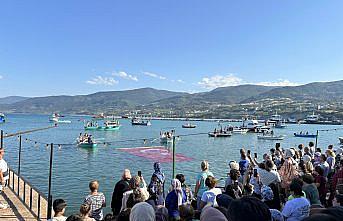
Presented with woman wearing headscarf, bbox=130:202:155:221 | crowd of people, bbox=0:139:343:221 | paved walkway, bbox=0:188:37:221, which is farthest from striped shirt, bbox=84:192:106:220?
paved walkway, bbox=0:188:37:221

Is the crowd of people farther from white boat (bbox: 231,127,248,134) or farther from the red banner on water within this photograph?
white boat (bbox: 231,127,248,134)

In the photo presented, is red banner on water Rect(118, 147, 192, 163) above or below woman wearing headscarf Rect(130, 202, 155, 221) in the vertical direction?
below

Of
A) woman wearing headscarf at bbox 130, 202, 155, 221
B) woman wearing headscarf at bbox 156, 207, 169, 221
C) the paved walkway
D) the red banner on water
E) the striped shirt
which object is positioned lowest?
the red banner on water

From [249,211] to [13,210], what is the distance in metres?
9.31

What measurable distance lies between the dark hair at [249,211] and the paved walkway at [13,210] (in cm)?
826

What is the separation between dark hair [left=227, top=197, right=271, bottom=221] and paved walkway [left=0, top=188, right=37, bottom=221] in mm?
8258

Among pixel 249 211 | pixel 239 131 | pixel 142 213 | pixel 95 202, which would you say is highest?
pixel 249 211

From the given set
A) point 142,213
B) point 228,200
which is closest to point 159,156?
point 228,200

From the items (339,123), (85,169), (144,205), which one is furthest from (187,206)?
(339,123)

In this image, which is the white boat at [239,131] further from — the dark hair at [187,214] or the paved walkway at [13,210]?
the dark hair at [187,214]

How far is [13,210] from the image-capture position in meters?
9.66

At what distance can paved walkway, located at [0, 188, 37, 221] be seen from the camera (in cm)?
902

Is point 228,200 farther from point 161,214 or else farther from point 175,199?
point 175,199

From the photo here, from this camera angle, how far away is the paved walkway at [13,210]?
29.6ft
